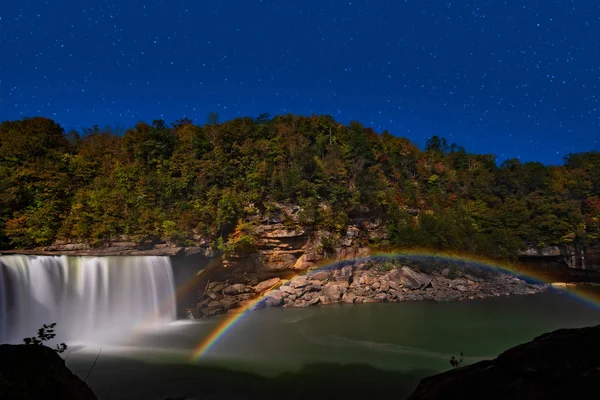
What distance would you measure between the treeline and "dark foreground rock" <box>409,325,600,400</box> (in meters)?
17.8

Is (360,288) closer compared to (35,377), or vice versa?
(35,377)

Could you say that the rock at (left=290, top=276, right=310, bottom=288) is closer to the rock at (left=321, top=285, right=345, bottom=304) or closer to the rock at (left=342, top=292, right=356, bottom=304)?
the rock at (left=321, top=285, right=345, bottom=304)

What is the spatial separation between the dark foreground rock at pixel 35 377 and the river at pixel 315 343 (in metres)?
6.25

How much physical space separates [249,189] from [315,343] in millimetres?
11839

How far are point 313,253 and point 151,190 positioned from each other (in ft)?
38.9

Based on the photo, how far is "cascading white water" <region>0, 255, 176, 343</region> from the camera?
1300cm

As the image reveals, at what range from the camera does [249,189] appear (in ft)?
72.8

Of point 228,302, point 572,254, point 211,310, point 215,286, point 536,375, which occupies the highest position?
point 536,375

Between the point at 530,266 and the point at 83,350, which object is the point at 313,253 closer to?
the point at 83,350

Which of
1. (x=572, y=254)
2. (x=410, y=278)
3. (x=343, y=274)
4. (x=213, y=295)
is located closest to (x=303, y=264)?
(x=343, y=274)

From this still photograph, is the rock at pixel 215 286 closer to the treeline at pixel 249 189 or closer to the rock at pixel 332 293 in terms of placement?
the treeline at pixel 249 189

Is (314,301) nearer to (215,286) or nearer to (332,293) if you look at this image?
(332,293)

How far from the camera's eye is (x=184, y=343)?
43.1ft

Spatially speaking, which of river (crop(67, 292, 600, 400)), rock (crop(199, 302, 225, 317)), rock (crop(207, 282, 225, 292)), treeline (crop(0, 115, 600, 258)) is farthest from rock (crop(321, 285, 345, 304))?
rock (crop(207, 282, 225, 292))
